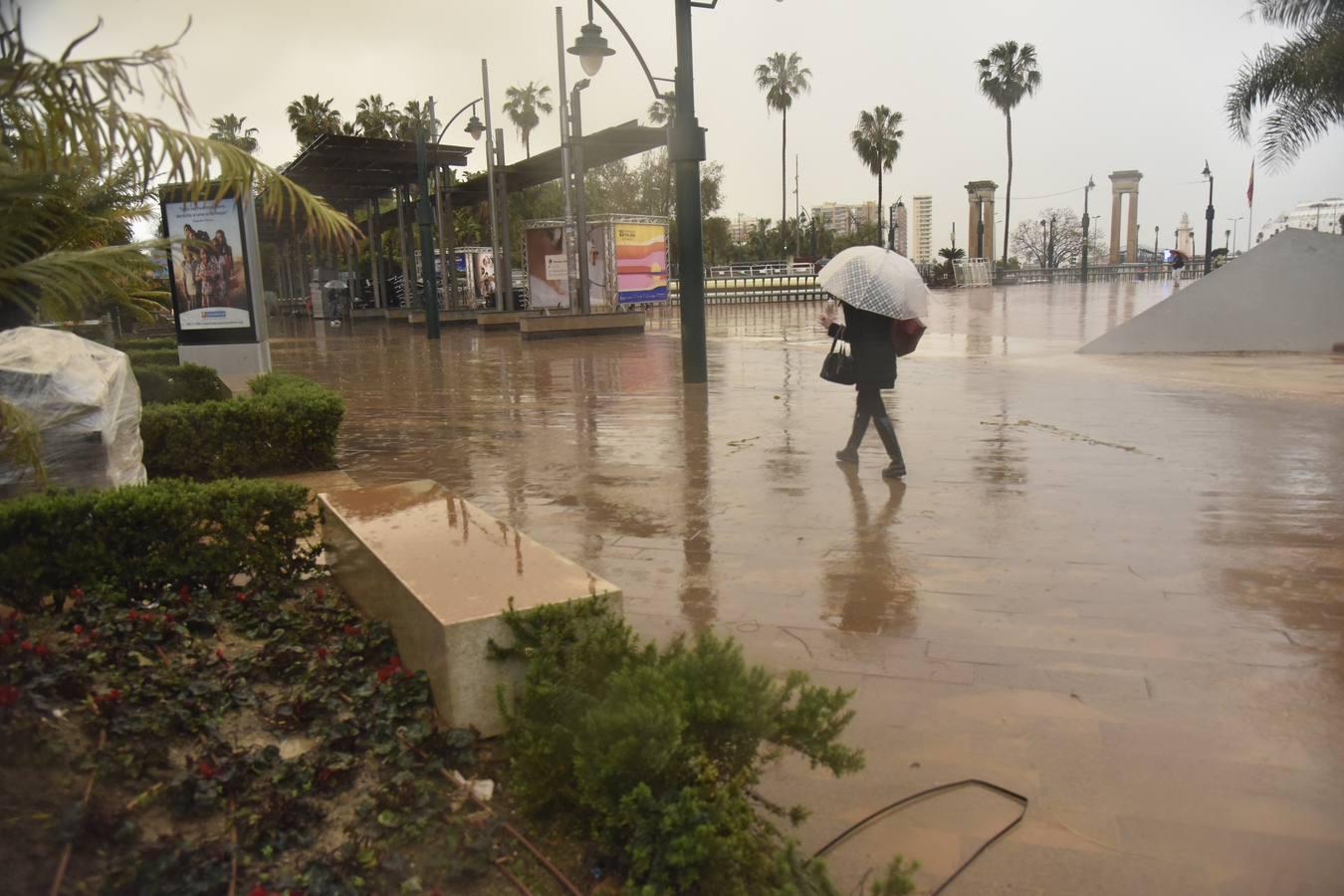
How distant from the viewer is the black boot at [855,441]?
24.3 ft

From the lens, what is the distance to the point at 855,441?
7.46m

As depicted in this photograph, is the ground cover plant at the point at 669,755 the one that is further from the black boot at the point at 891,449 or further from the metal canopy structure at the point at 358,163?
the metal canopy structure at the point at 358,163

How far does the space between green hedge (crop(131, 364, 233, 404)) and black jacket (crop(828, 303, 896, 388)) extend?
6028 mm

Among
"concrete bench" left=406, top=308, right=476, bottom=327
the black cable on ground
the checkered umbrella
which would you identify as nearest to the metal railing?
"concrete bench" left=406, top=308, right=476, bottom=327

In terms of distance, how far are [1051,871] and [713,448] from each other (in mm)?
5892

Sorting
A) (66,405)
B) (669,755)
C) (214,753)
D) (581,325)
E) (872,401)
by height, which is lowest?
(214,753)

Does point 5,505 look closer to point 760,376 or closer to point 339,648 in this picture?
point 339,648

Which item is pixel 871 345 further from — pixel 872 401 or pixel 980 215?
→ pixel 980 215

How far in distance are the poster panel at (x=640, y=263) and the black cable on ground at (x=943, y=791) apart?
2501 centimetres

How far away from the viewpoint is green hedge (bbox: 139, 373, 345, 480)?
7.31m

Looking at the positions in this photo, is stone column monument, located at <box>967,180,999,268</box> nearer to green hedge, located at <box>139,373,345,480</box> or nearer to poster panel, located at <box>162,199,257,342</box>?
poster panel, located at <box>162,199,257,342</box>

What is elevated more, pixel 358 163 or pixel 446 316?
pixel 358 163

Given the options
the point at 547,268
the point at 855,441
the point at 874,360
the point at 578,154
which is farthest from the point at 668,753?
the point at 547,268

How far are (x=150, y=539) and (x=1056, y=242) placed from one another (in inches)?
3518
